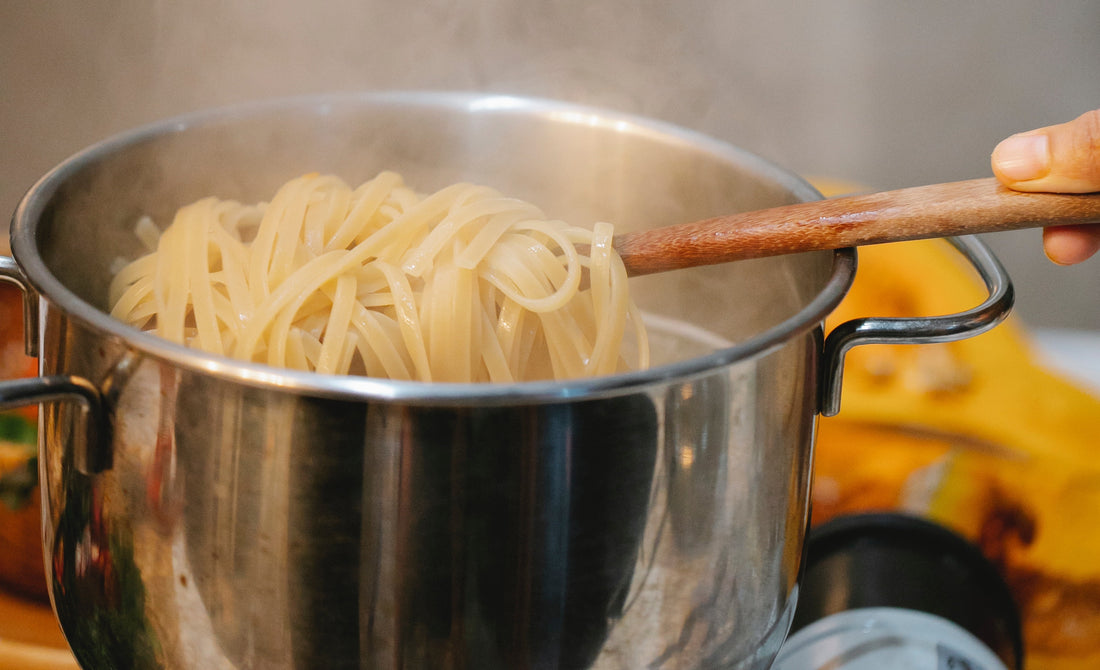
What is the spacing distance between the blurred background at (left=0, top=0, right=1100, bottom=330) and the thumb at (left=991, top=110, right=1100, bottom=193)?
51.7 inches

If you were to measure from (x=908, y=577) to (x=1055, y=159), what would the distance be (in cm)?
54

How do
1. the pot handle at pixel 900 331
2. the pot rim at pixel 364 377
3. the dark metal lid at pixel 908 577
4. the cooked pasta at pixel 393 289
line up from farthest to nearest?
the dark metal lid at pixel 908 577
the cooked pasta at pixel 393 289
the pot handle at pixel 900 331
the pot rim at pixel 364 377

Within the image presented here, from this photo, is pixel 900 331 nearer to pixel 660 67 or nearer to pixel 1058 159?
pixel 1058 159

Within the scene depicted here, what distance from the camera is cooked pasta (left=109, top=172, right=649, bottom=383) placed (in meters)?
0.79

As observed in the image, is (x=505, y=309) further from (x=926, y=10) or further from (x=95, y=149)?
(x=926, y=10)

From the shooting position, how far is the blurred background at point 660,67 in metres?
1.79

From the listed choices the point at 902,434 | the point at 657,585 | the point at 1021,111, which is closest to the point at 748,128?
the point at 1021,111

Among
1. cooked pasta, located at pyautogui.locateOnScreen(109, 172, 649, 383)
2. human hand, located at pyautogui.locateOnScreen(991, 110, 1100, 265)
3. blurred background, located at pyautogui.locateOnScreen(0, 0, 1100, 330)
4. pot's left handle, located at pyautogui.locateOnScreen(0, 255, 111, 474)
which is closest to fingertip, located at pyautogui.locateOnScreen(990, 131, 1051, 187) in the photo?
human hand, located at pyautogui.locateOnScreen(991, 110, 1100, 265)

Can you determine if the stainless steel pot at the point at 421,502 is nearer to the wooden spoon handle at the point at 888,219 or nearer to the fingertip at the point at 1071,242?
the wooden spoon handle at the point at 888,219

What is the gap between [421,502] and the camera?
20.6 inches

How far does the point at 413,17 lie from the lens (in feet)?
6.11

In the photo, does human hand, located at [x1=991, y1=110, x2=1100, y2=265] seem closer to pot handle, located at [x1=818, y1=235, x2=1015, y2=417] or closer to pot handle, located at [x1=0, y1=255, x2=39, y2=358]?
pot handle, located at [x1=818, y1=235, x2=1015, y2=417]

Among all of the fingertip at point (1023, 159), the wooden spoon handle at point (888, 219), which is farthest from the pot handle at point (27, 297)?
the fingertip at point (1023, 159)

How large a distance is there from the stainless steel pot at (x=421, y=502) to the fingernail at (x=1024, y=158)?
0.31ft
